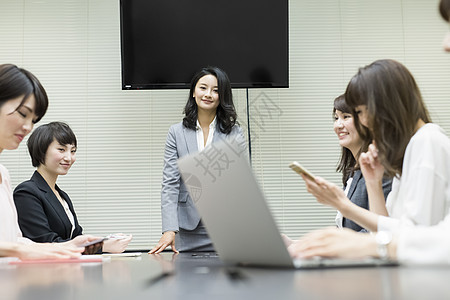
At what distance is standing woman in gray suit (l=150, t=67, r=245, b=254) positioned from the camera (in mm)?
2578

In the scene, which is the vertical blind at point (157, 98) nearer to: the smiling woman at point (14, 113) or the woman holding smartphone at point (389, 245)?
the smiling woman at point (14, 113)

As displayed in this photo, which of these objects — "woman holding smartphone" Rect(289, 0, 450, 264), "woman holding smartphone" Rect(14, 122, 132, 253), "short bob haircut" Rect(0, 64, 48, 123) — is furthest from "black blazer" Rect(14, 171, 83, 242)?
"woman holding smartphone" Rect(289, 0, 450, 264)

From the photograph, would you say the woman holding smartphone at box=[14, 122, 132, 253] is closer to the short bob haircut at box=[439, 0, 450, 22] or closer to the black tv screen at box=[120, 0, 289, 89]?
the black tv screen at box=[120, 0, 289, 89]

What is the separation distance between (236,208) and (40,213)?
1.79 meters

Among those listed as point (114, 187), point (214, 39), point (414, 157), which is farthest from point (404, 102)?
point (114, 187)

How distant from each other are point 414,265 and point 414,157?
0.57 metres

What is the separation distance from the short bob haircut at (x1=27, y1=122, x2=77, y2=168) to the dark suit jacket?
5.54 ft

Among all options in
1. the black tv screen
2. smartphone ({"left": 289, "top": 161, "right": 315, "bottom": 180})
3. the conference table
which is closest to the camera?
the conference table

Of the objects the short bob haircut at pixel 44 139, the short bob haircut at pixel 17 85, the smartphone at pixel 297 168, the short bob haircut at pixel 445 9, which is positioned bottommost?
the smartphone at pixel 297 168

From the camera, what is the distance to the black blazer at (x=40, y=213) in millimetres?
2416

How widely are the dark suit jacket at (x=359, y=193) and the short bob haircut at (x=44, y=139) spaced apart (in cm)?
169

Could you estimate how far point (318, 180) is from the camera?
138cm

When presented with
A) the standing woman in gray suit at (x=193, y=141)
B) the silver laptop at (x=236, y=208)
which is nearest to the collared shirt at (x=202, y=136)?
the standing woman in gray suit at (x=193, y=141)

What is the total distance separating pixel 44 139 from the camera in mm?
2832
